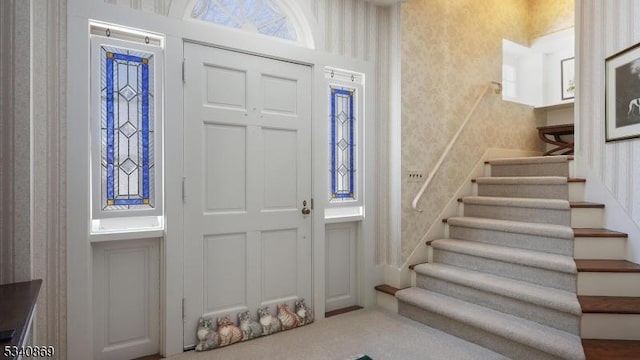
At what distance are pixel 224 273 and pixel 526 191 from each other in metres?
2.93

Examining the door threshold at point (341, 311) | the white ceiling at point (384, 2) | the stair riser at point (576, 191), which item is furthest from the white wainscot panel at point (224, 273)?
the stair riser at point (576, 191)

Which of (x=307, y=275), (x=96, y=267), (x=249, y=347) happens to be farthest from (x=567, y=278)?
(x=96, y=267)

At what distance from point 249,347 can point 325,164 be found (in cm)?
158

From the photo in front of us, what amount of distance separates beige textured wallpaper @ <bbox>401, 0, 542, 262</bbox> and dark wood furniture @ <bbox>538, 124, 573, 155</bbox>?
0.35 meters

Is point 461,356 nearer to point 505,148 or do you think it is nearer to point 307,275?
point 307,275

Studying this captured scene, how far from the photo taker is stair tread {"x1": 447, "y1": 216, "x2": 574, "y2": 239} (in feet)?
8.94

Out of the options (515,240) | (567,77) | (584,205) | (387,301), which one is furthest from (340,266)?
(567,77)

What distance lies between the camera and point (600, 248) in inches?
103

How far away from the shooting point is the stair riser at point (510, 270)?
8.20 feet

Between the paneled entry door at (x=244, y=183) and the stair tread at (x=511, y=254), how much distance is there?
4.44 ft

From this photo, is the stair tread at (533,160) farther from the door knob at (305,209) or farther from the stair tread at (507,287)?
the door knob at (305,209)

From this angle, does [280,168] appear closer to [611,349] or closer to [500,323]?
[500,323]

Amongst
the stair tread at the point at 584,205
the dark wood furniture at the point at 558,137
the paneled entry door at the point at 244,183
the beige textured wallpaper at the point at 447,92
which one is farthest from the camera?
the dark wood furniture at the point at 558,137

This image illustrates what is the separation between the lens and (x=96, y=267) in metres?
2.29
